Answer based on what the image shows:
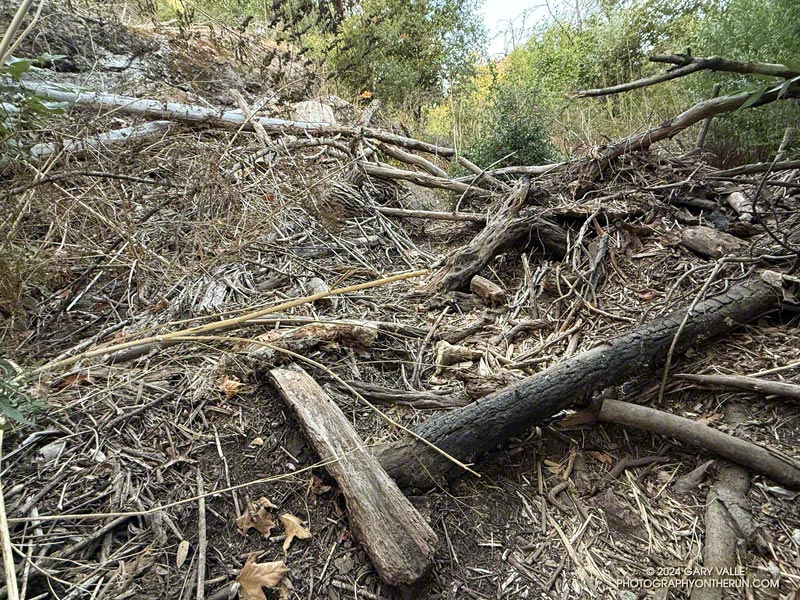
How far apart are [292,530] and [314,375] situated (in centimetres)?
63

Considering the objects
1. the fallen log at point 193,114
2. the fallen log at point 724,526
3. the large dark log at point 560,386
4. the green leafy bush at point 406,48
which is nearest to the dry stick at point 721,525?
the fallen log at point 724,526

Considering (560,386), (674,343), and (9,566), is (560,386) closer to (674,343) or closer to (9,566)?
(674,343)

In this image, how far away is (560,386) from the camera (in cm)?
154

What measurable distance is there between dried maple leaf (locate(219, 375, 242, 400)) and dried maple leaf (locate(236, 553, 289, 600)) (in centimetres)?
64

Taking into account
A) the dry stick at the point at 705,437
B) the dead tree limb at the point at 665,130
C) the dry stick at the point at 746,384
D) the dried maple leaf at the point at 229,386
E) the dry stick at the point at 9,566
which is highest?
the dead tree limb at the point at 665,130

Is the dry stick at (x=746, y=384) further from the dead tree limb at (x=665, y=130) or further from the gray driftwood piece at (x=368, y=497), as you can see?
the dead tree limb at (x=665, y=130)

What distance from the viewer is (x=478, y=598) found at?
46.4 inches

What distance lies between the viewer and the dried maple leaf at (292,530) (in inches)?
48.1

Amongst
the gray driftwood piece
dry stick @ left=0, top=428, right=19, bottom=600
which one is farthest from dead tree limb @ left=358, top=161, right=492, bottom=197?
dry stick @ left=0, top=428, right=19, bottom=600

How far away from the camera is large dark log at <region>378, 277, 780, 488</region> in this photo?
1.40 meters

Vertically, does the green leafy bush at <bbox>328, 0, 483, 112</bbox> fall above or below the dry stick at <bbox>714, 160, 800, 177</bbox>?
above

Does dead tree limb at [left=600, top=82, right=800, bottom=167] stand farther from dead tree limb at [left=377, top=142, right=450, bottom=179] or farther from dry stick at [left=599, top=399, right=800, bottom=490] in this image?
dry stick at [left=599, top=399, right=800, bottom=490]

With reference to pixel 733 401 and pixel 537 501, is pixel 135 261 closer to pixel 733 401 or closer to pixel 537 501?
pixel 537 501

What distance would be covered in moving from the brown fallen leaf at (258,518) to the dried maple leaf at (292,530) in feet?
0.13
